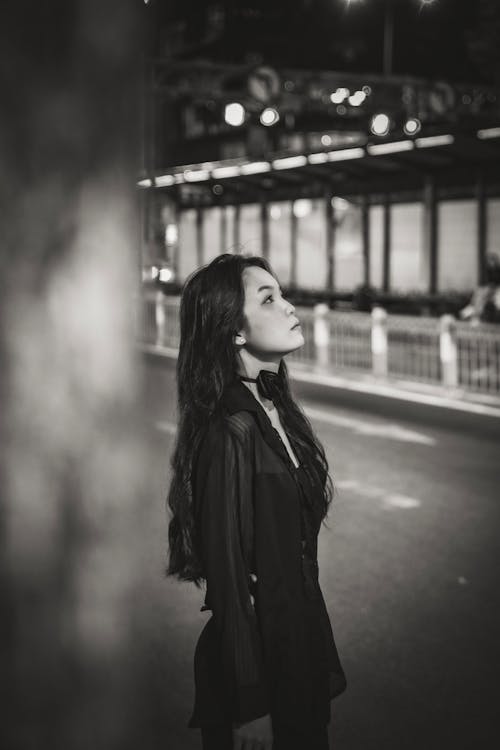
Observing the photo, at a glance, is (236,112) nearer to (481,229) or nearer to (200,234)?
(481,229)

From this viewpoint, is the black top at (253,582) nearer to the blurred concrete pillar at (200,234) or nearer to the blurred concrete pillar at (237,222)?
the blurred concrete pillar at (237,222)

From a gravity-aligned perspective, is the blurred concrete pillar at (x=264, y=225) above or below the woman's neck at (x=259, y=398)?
above

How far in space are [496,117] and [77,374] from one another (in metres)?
19.8

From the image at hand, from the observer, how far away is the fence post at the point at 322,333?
16.1 metres

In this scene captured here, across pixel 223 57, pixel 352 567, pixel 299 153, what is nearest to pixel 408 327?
pixel 352 567

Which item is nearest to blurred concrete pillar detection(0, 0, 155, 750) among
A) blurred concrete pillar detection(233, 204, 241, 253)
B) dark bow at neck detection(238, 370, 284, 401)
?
dark bow at neck detection(238, 370, 284, 401)

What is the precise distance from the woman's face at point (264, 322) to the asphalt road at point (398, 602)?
37 cm

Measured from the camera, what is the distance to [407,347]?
1462cm

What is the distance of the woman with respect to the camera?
2.07 m

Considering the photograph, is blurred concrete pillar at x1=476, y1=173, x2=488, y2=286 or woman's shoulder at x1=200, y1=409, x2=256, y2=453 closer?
woman's shoulder at x1=200, y1=409, x2=256, y2=453

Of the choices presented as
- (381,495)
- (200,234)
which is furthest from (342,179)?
(381,495)

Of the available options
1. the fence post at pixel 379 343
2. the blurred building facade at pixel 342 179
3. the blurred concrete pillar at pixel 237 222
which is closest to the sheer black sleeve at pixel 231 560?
the fence post at pixel 379 343

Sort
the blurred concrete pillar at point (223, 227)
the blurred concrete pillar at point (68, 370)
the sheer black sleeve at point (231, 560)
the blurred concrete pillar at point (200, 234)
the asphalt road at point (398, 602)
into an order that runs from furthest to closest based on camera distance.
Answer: the blurred concrete pillar at point (200, 234) → the blurred concrete pillar at point (223, 227) → the asphalt road at point (398, 602) → the sheer black sleeve at point (231, 560) → the blurred concrete pillar at point (68, 370)

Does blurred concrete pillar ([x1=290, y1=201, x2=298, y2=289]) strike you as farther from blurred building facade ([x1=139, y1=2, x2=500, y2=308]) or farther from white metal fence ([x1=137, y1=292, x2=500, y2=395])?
white metal fence ([x1=137, y1=292, x2=500, y2=395])
